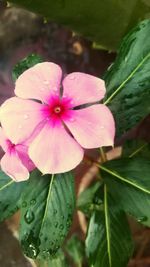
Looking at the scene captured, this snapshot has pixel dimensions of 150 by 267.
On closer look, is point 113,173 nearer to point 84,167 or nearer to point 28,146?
point 28,146

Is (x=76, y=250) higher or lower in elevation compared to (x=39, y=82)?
lower

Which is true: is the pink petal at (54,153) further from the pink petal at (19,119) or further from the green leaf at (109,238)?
the green leaf at (109,238)

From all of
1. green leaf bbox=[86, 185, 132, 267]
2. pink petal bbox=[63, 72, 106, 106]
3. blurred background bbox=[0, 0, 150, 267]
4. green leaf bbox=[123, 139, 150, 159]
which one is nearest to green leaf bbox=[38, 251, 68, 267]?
green leaf bbox=[86, 185, 132, 267]

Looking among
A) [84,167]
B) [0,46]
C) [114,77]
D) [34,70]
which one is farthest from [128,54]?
[0,46]

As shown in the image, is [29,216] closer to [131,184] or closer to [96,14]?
[131,184]

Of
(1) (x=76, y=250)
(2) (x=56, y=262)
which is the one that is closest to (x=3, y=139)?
(2) (x=56, y=262)
